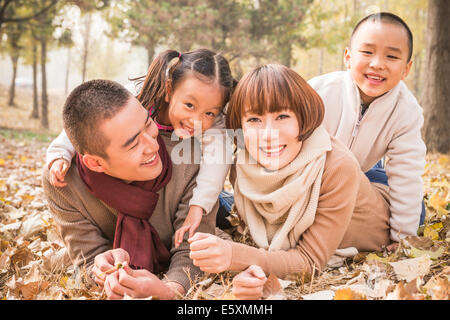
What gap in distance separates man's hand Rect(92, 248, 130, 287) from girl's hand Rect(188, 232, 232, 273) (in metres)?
0.35

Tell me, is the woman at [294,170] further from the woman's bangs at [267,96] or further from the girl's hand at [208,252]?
the girl's hand at [208,252]

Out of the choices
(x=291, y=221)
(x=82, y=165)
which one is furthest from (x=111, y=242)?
(x=291, y=221)

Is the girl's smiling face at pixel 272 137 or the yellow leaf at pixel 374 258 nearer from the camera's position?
the girl's smiling face at pixel 272 137

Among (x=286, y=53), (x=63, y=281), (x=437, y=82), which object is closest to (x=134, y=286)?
(x=63, y=281)

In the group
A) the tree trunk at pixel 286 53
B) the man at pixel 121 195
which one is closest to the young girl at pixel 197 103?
the man at pixel 121 195

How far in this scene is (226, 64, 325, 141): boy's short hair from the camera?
1845 mm

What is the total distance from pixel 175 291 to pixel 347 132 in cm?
156

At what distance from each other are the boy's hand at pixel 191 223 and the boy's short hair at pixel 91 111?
1.69 feet

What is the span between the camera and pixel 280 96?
1837mm

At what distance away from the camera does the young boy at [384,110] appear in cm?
230

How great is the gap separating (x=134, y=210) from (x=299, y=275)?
864mm

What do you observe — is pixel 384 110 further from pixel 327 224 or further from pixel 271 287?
pixel 271 287

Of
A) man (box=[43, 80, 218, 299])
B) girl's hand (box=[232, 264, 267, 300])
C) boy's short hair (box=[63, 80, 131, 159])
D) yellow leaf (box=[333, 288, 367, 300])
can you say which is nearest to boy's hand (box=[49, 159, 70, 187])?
man (box=[43, 80, 218, 299])

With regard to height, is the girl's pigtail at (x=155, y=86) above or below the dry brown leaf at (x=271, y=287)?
above
